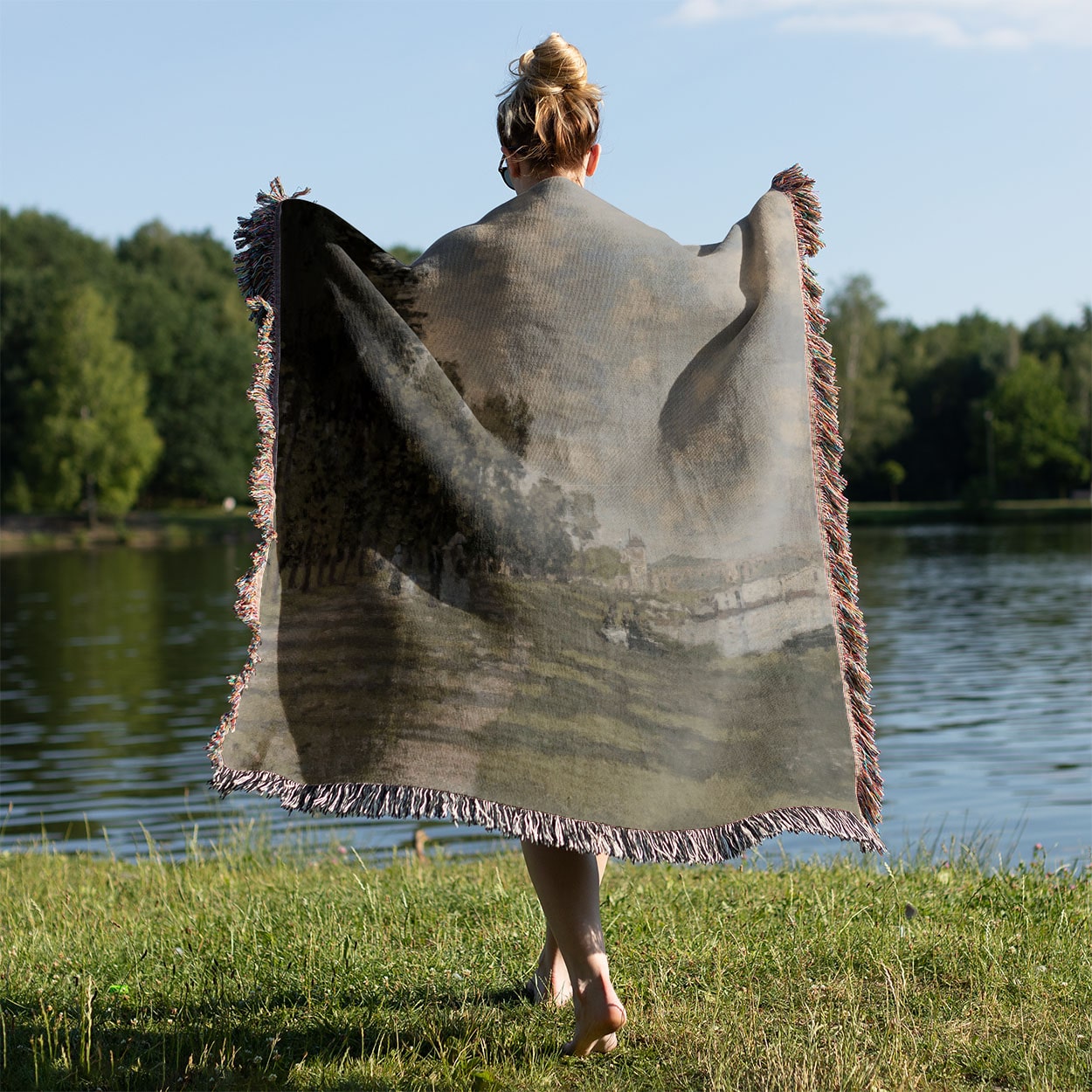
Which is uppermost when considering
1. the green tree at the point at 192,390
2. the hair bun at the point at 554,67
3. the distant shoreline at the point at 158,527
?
the green tree at the point at 192,390

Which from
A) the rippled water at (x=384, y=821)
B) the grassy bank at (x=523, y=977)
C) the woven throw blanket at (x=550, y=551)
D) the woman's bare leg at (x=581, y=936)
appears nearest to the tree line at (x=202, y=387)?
the rippled water at (x=384, y=821)

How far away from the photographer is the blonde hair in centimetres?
310

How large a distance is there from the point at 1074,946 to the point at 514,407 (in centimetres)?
207

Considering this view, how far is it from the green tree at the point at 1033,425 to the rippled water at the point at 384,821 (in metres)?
38.0

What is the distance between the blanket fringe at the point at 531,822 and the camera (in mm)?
2855

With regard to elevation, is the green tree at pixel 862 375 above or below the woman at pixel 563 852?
above

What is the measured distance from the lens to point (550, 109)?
10.2 feet

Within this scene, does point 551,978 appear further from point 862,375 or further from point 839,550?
point 862,375

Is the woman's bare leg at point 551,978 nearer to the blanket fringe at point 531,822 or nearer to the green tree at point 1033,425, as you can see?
the blanket fringe at point 531,822

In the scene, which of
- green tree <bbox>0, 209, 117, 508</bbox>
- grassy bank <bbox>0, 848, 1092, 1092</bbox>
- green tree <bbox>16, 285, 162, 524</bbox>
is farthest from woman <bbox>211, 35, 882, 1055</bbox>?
green tree <bbox>0, 209, 117, 508</bbox>

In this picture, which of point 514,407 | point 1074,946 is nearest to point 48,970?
point 514,407

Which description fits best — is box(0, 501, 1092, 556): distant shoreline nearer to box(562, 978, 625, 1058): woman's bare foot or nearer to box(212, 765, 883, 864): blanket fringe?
box(212, 765, 883, 864): blanket fringe

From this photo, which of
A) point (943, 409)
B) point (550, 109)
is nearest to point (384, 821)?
point (550, 109)

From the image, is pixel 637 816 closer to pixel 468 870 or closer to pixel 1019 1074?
pixel 1019 1074
